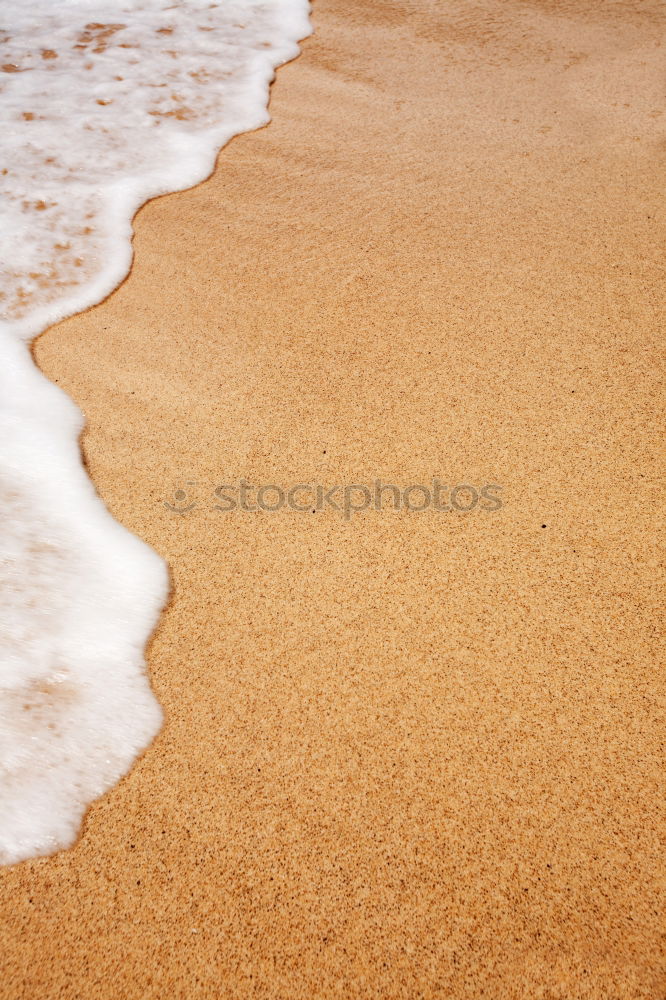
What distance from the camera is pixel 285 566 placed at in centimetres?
159

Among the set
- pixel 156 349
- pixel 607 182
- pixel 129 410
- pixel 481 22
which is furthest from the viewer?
pixel 481 22

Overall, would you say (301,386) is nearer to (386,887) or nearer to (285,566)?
(285,566)

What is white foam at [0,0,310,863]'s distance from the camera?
1397 mm

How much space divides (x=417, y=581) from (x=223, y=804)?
1.80 ft

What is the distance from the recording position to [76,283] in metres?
2.31

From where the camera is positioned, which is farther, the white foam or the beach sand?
the white foam

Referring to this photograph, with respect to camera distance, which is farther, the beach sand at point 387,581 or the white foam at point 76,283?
the white foam at point 76,283

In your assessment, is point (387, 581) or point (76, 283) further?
point (76, 283)

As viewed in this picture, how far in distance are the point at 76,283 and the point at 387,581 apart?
1.40m

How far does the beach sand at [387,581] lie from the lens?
1.17 metres

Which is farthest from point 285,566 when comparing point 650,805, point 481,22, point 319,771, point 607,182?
point 481,22

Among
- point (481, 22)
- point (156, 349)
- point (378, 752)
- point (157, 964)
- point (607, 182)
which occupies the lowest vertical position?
point (157, 964)

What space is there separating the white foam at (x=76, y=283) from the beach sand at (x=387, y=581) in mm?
62

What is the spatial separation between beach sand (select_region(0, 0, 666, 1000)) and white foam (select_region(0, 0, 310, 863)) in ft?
0.20
